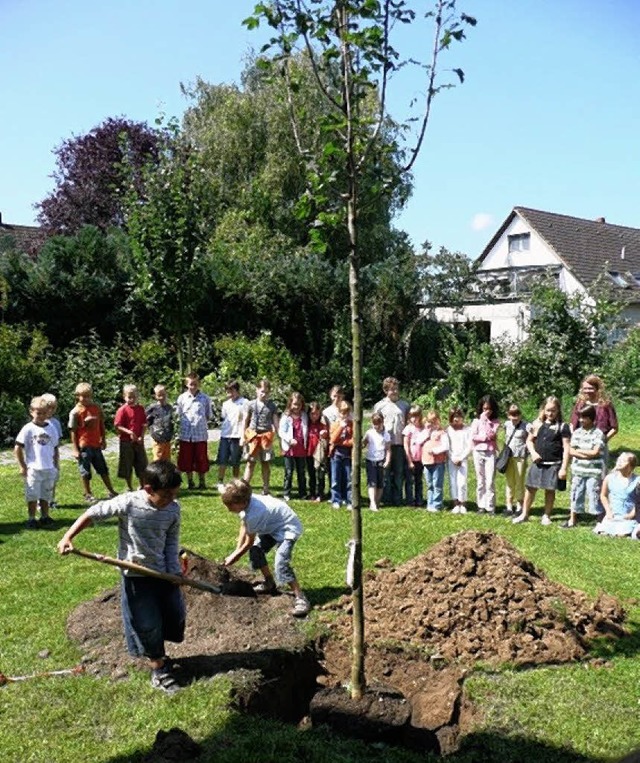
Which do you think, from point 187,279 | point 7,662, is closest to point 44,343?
point 187,279

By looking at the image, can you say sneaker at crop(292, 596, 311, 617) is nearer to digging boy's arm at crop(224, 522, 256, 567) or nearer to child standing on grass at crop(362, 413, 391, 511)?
digging boy's arm at crop(224, 522, 256, 567)

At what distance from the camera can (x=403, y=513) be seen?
39.1ft

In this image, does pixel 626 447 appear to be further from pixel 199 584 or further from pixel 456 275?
pixel 199 584

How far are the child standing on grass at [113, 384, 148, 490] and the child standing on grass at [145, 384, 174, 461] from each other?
0.15 metres

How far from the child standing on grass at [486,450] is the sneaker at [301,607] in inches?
203

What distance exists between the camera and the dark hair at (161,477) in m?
5.89

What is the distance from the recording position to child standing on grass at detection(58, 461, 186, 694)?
19.4 feet

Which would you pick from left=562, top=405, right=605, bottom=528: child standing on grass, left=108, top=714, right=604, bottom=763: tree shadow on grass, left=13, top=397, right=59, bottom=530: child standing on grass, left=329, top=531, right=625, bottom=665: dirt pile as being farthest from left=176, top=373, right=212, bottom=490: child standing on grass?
left=108, top=714, right=604, bottom=763: tree shadow on grass

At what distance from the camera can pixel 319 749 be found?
494 cm

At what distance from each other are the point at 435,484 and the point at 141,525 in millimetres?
6837

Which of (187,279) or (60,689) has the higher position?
(187,279)

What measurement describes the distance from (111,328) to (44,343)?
3.07 metres

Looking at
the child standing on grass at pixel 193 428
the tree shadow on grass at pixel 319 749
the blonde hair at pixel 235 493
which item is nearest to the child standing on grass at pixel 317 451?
the child standing on grass at pixel 193 428

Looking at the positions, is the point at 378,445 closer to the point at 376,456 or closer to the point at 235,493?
the point at 376,456
